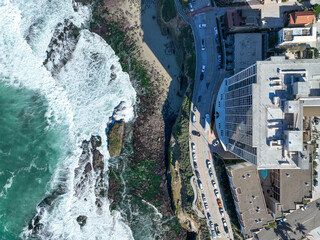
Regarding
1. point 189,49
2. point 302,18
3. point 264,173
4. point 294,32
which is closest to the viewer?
point 294,32

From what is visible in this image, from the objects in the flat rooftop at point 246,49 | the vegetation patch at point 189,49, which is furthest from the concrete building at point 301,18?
the vegetation patch at point 189,49

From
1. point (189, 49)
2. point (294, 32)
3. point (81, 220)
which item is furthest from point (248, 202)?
point (81, 220)

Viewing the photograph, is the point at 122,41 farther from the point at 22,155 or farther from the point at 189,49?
the point at 22,155

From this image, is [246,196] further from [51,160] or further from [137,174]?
[51,160]

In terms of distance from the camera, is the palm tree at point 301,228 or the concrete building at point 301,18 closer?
the concrete building at point 301,18

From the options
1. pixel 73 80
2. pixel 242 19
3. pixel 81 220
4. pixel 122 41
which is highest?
pixel 242 19

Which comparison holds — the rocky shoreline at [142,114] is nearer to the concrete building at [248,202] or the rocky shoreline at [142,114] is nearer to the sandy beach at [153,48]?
the sandy beach at [153,48]

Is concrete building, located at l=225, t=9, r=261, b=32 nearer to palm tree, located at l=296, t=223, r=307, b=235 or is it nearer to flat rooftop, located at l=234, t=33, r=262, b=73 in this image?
flat rooftop, located at l=234, t=33, r=262, b=73
